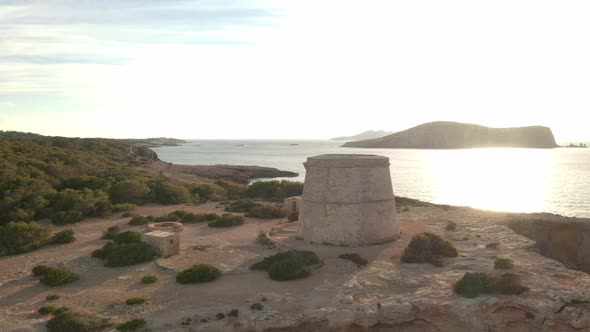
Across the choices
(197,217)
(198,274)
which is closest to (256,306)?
(198,274)

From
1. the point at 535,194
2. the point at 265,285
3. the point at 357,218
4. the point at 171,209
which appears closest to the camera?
the point at 265,285

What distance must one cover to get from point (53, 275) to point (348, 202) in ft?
51.6

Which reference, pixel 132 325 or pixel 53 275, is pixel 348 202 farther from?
pixel 53 275

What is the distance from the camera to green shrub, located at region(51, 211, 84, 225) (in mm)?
31609

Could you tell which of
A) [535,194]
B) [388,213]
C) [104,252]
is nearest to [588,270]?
[388,213]

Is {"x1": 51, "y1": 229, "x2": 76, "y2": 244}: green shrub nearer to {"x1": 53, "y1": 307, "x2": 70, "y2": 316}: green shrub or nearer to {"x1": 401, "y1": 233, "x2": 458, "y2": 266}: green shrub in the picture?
{"x1": 53, "y1": 307, "x2": 70, "y2": 316}: green shrub

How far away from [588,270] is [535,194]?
4810 cm

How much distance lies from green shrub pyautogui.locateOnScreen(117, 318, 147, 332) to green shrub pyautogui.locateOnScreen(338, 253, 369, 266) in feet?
34.9

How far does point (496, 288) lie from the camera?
58.0ft

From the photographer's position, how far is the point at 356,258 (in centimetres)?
2191

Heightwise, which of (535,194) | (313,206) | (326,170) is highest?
(326,170)

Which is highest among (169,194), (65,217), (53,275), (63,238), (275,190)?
(275,190)

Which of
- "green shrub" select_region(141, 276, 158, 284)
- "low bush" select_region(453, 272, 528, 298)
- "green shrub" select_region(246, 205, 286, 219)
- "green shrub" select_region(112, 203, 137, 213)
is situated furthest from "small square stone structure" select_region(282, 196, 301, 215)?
"low bush" select_region(453, 272, 528, 298)

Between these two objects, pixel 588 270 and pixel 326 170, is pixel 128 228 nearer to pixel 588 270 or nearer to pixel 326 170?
pixel 326 170
